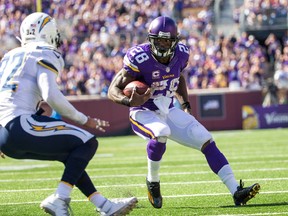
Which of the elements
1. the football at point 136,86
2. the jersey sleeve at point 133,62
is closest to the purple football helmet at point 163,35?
the jersey sleeve at point 133,62

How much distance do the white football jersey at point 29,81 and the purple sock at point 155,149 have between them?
1.21 meters

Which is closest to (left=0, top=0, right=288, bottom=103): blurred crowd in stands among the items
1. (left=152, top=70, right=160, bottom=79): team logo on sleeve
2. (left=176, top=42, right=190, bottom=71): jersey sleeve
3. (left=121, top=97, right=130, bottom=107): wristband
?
(left=176, top=42, right=190, bottom=71): jersey sleeve

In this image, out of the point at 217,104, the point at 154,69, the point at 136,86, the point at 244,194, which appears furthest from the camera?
the point at 217,104

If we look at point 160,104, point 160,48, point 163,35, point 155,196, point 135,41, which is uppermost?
point 163,35

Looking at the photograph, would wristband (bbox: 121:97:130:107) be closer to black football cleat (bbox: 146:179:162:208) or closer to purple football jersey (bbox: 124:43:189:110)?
purple football jersey (bbox: 124:43:189:110)

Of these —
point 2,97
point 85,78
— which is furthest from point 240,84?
point 2,97

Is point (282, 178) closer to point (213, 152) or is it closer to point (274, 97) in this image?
point (213, 152)

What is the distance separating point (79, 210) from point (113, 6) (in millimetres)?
18146

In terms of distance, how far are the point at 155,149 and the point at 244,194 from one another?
0.80 m

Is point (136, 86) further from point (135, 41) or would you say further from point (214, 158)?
point (135, 41)

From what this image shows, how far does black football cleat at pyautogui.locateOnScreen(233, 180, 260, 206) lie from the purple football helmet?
126 centimetres

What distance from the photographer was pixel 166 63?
674cm

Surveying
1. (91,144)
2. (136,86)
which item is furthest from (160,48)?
(91,144)

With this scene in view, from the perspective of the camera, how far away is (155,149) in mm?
6500
